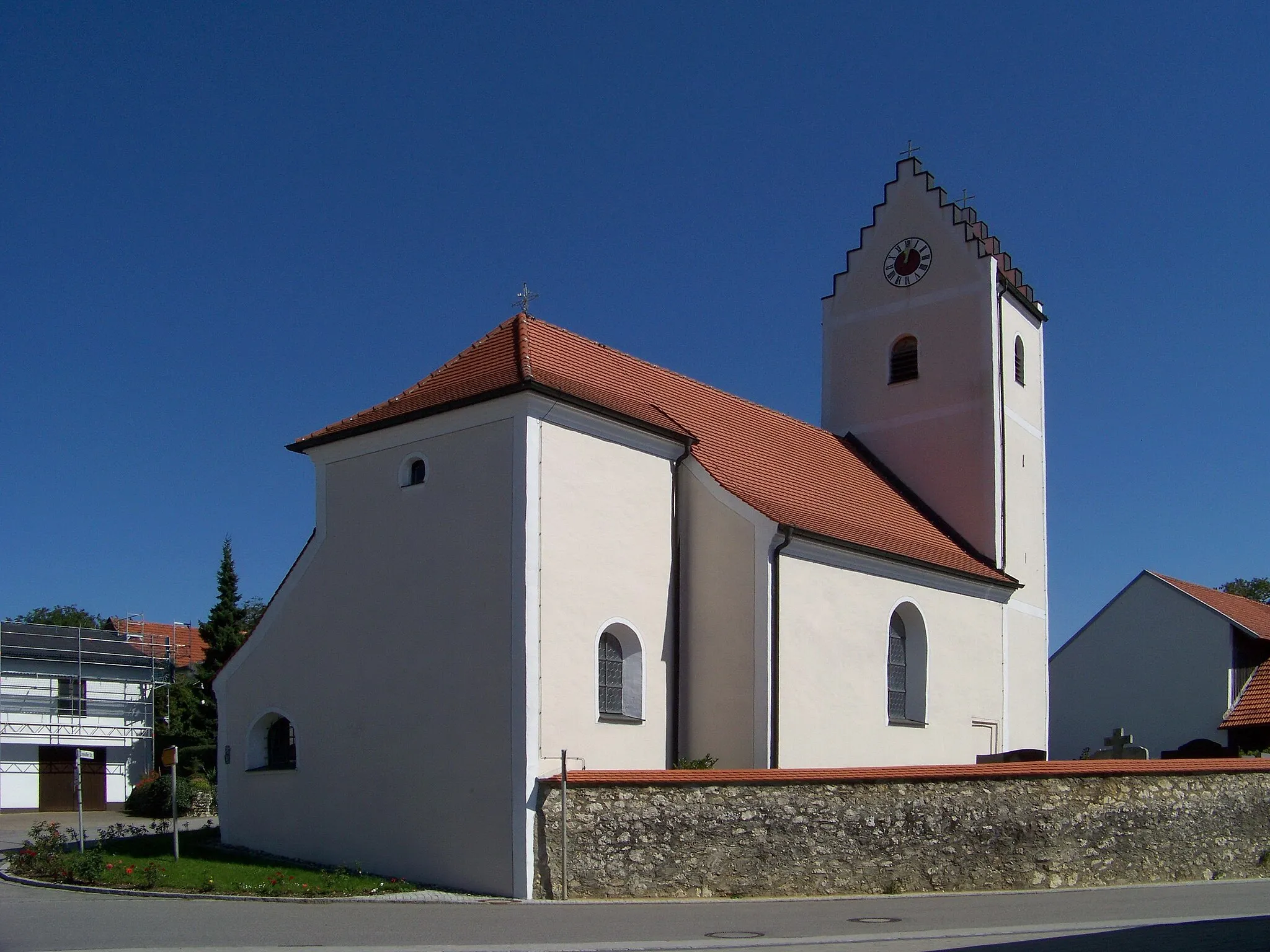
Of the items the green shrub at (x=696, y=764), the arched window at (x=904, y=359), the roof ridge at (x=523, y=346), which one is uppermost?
the arched window at (x=904, y=359)

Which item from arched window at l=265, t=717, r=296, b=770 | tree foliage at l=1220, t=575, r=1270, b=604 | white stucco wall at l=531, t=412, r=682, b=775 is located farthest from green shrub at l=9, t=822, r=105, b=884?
tree foliage at l=1220, t=575, r=1270, b=604

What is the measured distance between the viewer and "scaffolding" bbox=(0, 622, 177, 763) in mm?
37781

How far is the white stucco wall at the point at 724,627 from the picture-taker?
18.1 meters

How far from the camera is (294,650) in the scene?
19.0 metres

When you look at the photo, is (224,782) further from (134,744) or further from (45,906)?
(134,744)

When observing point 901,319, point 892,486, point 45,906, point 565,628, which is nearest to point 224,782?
point 45,906

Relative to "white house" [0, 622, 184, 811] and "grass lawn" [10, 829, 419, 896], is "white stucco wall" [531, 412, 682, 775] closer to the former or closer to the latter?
"grass lawn" [10, 829, 419, 896]

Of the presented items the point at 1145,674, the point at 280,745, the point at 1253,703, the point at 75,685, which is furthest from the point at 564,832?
the point at 75,685

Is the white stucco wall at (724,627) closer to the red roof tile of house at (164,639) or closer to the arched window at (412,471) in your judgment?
the arched window at (412,471)

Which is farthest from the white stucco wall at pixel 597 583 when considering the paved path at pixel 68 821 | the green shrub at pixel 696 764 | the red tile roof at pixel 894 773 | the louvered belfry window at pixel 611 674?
the paved path at pixel 68 821

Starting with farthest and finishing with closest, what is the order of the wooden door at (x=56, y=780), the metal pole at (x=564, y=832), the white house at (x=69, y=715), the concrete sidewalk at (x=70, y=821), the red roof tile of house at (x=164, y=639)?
the red roof tile of house at (x=164, y=639) → the wooden door at (x=56, y=780) → the white house at (x=69, y=715) → the concrete sidewalk at (x=70, y=821) → the metal pole at (x=564, y=832)

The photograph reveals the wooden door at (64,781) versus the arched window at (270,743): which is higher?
the arched window at (270,743)

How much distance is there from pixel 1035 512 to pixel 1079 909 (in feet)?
47.7

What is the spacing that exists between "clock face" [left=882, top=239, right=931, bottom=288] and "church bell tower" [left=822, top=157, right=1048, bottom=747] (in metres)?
0.03
